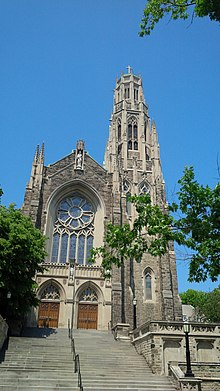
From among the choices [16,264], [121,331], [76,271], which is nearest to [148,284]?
[76,271]

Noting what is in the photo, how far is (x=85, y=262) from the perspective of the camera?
25891 millimetres

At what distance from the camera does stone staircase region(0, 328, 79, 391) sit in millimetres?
11458

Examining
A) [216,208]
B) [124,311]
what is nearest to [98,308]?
[124,311]

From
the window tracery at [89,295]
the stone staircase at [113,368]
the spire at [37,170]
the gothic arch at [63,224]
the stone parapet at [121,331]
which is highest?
the spire at [37,170]

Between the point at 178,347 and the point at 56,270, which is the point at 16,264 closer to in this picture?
the point at 56,270

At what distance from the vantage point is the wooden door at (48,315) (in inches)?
905

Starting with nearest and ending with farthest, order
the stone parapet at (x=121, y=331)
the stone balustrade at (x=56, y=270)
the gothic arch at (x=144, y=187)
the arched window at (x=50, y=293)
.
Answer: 1. the stone parapet at (x=121, y=331)
2. the arched window at (x=50, y=293)
3. the stone balustrade at (x=56, y=270)
4. the gothic arch at (x=144, y=187)

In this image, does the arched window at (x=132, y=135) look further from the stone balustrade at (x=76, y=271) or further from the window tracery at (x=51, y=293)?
the window tracery at (x=51, y=293)

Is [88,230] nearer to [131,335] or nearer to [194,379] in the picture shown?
[131,335]

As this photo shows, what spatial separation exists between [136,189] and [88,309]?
48.7 ft

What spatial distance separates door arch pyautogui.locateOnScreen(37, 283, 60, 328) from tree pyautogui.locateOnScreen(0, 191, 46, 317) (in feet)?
12.5

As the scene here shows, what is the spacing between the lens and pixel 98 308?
23812 mm

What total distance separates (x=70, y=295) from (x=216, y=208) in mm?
16240

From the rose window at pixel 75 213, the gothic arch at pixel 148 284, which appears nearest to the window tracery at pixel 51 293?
the rose window at pixel 75 213
